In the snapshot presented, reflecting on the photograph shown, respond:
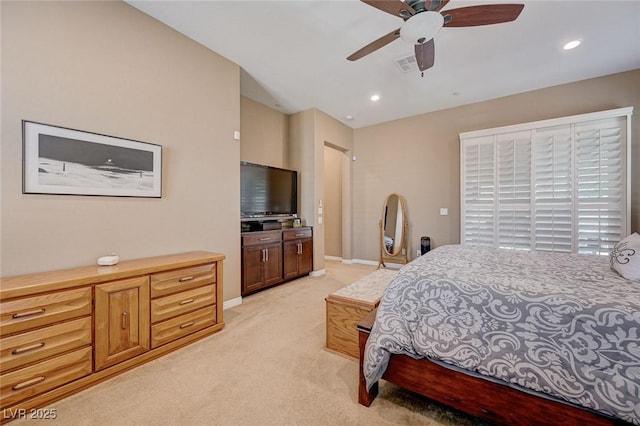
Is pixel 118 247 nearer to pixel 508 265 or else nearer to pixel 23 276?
pixel 23 276

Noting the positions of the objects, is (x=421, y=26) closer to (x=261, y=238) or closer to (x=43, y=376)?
(x=261, y=238)

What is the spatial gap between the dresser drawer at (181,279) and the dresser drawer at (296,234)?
5.33 ft

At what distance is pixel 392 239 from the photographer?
4859 mm

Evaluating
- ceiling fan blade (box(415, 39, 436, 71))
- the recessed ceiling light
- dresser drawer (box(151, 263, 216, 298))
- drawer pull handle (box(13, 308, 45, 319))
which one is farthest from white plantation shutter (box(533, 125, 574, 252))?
drawer pull handle (box(13, 308, 45, 319))

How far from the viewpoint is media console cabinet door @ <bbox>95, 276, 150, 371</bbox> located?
1.67 metres

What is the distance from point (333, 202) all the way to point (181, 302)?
4227 millimetres

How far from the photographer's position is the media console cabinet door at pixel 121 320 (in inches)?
65.7

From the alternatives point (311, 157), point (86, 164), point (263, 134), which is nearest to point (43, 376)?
point (86, 164)

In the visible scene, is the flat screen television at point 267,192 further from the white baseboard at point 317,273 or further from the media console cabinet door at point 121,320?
the media console cabinet door at point 121,320

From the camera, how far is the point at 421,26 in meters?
1.77

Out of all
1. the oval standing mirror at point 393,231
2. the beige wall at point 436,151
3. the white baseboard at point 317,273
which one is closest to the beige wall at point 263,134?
the beige wall at point 436,151

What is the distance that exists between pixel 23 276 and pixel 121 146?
44.6 inches

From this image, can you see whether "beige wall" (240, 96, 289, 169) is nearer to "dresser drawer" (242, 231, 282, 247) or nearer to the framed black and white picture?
"dresser drawer" (242, 231, 282, 247)

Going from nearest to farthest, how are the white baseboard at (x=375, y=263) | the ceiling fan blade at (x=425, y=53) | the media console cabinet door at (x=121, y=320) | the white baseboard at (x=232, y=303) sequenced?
the media console cabinet door at (x=121, y=320)
the ceiling fan blade at (x=425, y=53)
the white baseboard at (x=232, y=303)
the white baseboard at (x=375, y=263)
